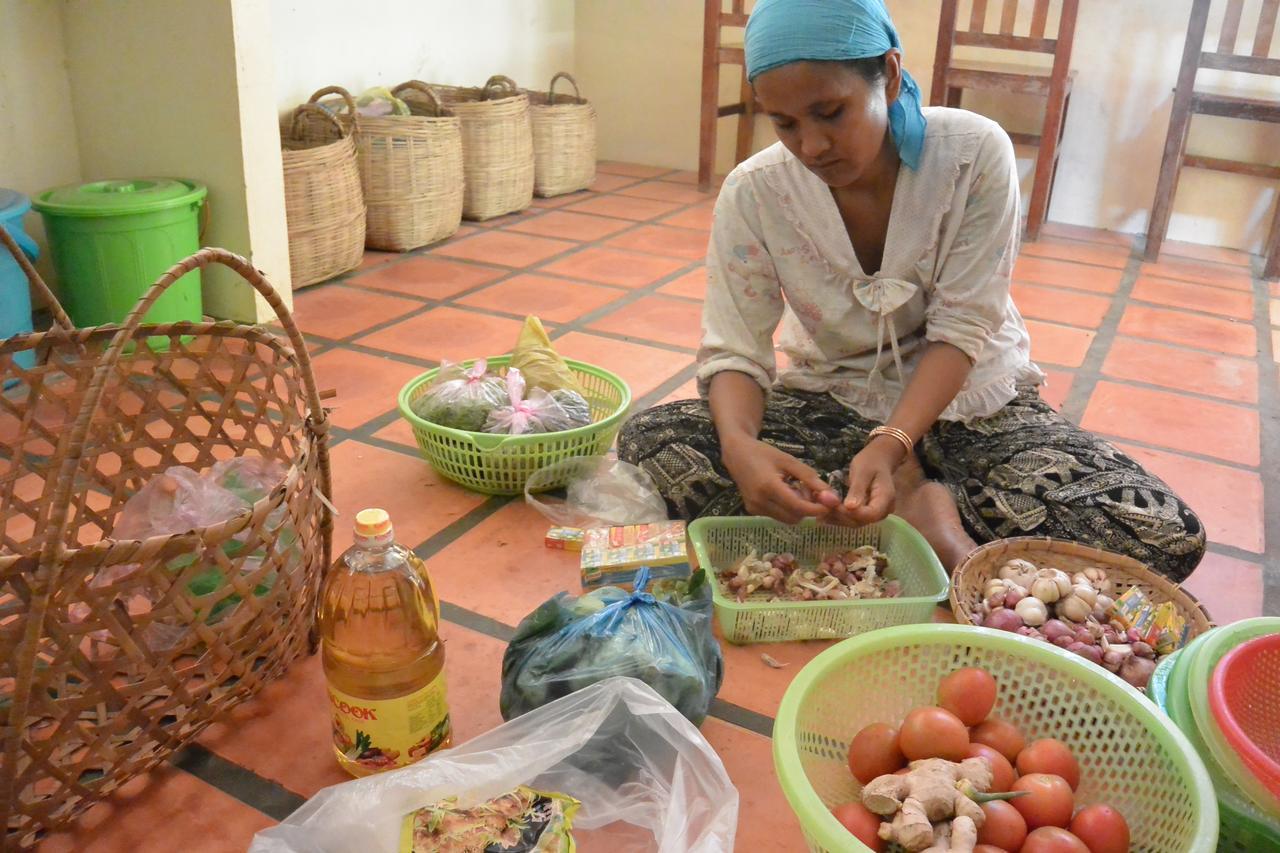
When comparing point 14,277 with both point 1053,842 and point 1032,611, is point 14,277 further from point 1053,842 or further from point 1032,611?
Answer: point 1053,842

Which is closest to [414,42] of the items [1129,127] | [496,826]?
[1129,127]

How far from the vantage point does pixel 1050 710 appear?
925 mm

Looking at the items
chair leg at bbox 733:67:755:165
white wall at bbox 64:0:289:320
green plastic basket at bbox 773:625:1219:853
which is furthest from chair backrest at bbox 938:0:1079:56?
green plastic basket at bbox 773:625:1219:853

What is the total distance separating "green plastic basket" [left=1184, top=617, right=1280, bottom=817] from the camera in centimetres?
76

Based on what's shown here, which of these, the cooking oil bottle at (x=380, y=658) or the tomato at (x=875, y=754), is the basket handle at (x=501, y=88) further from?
the tomato at (x=875, y=754)

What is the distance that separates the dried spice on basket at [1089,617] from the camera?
115 centimetres

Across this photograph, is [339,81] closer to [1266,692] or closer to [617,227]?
[617,227]

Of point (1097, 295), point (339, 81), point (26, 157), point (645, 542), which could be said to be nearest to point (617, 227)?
point (339, 81)

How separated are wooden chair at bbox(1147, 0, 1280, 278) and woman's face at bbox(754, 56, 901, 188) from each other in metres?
2.25

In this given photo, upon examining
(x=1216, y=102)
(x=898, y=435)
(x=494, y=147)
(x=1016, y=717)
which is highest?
(x=1216, y=102)

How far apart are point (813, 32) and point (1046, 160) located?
2452 mm

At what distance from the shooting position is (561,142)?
3.62 m

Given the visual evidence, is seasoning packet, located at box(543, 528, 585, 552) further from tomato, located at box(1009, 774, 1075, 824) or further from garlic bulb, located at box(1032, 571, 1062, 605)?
tomato, located at box(1009, 774, 1075, 824)

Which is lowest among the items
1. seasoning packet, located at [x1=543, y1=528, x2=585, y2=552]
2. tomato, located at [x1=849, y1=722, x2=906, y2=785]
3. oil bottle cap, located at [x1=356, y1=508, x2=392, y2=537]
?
seasoning packet, located at [x1=543, y1=528, x2=585, y2=552]
